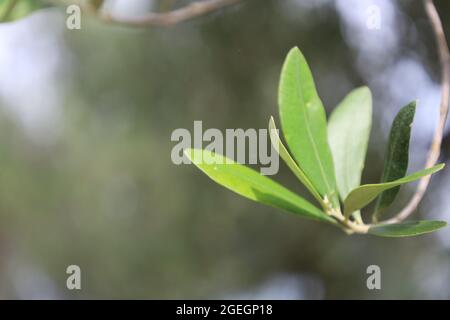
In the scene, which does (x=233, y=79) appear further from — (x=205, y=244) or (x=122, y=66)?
(x=205, y=244)

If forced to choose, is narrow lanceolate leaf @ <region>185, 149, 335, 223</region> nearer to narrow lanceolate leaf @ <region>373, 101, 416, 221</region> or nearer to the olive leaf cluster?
the olive leaf cluster

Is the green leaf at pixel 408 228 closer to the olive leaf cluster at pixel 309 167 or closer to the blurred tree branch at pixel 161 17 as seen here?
the olive leaf cluster at pixel 309 167

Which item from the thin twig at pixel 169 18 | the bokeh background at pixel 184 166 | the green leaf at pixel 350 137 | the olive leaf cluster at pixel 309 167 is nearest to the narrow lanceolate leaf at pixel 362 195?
the olive leaf cluster at pixel 309 167

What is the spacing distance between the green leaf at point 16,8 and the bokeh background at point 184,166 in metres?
1.24

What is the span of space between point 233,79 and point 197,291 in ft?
4.01

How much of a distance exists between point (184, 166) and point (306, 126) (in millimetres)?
2374

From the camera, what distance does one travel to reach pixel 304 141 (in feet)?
2.23

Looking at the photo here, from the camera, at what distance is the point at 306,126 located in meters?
0.68

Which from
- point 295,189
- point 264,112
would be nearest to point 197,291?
point 295,189

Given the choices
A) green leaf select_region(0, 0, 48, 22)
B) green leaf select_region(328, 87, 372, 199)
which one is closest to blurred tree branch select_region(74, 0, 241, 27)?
green leaf select_region(0, 0, 48, 22)

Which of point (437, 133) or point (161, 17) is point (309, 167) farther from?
point (161, 17)

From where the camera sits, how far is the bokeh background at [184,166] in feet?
7.02

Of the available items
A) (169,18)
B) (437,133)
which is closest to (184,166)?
(169,18)

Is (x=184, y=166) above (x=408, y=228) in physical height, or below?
above
